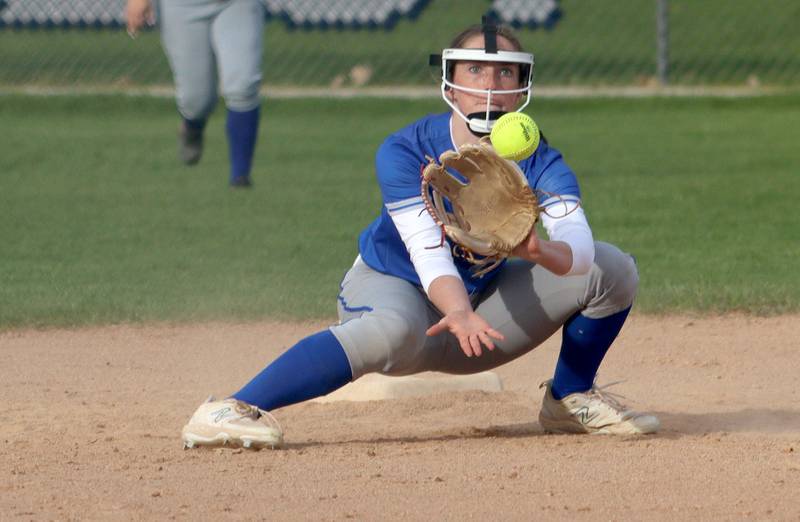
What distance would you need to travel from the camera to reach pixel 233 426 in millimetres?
3504

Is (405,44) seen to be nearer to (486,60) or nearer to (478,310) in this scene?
(478,310)

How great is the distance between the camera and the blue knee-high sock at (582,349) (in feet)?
12.4

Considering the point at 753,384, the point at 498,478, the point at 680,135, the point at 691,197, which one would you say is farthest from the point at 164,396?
the point at 680,135

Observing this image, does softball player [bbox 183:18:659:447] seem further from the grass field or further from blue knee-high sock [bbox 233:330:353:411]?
the grass field

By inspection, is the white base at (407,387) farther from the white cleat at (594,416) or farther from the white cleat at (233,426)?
the white cleat at (233,426)

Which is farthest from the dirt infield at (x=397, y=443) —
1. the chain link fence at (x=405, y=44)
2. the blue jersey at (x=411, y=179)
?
the chain link fence at (x=405, y=44)

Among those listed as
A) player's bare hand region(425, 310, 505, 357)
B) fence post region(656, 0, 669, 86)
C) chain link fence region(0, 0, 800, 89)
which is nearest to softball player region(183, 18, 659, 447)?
player's bare hand region(425, 310, 505, 357)

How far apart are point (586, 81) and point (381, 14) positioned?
2.41 metres

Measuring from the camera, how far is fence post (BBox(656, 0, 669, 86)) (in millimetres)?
12750

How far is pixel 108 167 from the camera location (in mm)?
10000

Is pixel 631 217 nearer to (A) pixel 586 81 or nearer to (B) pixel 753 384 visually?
(B) pixel 753 384

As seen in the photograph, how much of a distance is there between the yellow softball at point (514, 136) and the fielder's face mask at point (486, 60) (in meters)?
0.20

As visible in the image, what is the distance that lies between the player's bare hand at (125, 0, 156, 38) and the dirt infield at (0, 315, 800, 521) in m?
1.66

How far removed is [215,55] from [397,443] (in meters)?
3.65
